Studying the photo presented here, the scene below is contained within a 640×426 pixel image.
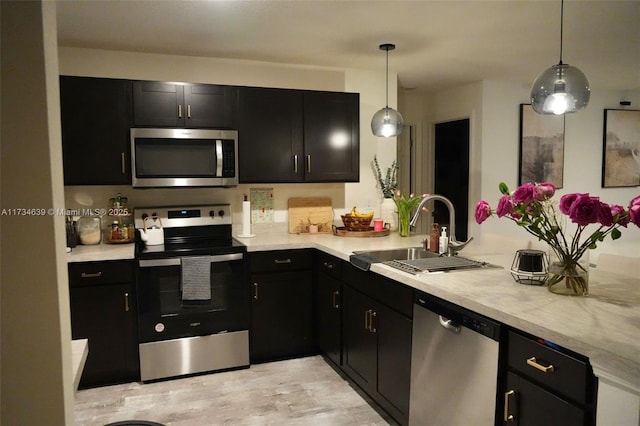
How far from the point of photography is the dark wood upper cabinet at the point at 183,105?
3369 mm

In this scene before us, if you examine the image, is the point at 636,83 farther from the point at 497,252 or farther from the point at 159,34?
the point at 159,34

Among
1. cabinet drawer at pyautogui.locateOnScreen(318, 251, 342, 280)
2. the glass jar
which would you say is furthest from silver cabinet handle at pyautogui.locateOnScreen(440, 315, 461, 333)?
the glass jar

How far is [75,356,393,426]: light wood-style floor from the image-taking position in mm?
2756

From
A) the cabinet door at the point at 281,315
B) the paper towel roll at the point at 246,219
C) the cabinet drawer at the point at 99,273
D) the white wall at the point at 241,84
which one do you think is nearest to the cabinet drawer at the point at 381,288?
the cabinet door at the point at 281,315

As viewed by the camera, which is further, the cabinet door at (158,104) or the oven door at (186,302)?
the cabinet door at (158,104)

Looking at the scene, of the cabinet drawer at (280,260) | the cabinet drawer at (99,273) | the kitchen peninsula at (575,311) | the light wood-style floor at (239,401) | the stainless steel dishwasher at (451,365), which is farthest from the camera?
the cabinet drawer at (280,260)

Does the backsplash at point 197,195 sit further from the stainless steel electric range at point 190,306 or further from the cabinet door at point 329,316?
the cabinet door at point 329,316

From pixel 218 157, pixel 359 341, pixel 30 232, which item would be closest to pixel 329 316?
Answer: pixel 359 341

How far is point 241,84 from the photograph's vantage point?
3.96m

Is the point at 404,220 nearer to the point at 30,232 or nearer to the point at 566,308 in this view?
the point at 566,308

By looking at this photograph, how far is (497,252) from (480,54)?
184 centimetres

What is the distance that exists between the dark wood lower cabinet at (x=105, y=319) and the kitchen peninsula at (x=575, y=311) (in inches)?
67.8

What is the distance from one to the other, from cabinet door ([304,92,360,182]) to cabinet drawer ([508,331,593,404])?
7.90 ft

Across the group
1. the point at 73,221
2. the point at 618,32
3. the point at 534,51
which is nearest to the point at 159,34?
the point at 73,221
